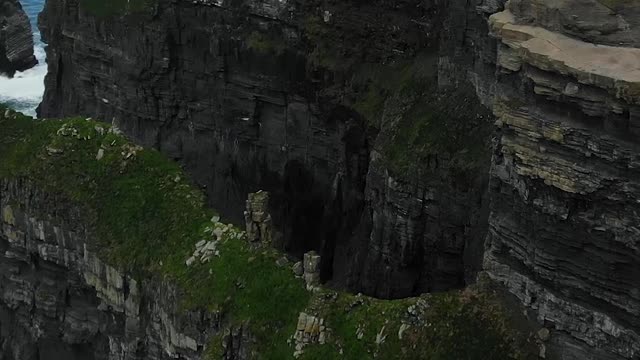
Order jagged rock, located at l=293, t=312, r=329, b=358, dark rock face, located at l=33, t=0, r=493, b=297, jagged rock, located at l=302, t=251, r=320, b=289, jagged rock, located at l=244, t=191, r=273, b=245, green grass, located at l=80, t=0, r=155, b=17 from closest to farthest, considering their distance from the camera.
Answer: jagged rock, located at l=293, t=312, r=329, b=358, jagged rock, located at l=302, t=251, r=320, b=289, jagged rock, located at l=244, t=191, r=273, b=245, dark rock face, located at l=33, t=0, r=493, b=297, green grass, located at l=80, t=0, r=155, b=17

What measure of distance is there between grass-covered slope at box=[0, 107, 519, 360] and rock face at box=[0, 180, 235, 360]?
80cm

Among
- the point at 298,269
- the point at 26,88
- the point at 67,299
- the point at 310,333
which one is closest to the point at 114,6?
the point at 67,299

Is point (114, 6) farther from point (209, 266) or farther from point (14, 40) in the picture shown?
point (14, 40)

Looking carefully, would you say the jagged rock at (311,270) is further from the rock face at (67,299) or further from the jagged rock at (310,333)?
the rock face at (67,299)

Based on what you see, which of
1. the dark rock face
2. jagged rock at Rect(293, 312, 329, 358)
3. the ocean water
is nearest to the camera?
jagged rock at Rect(293, 312, 329, 358)

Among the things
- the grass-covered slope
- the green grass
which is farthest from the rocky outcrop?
the green grass

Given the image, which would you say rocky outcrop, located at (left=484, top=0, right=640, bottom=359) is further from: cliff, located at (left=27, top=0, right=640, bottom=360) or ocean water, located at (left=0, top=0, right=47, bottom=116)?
ocean water, located at (left=0, top=0, right=47, bottom=116)

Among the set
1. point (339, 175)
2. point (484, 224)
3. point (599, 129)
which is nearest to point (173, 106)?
point (339, 175)

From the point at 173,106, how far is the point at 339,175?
15.1 metres

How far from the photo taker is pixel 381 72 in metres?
58.2

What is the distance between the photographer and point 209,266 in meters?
38.2

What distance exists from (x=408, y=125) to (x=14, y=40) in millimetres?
66348

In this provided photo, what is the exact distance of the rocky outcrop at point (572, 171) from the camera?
3023 cm

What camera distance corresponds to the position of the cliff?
1232 inches
